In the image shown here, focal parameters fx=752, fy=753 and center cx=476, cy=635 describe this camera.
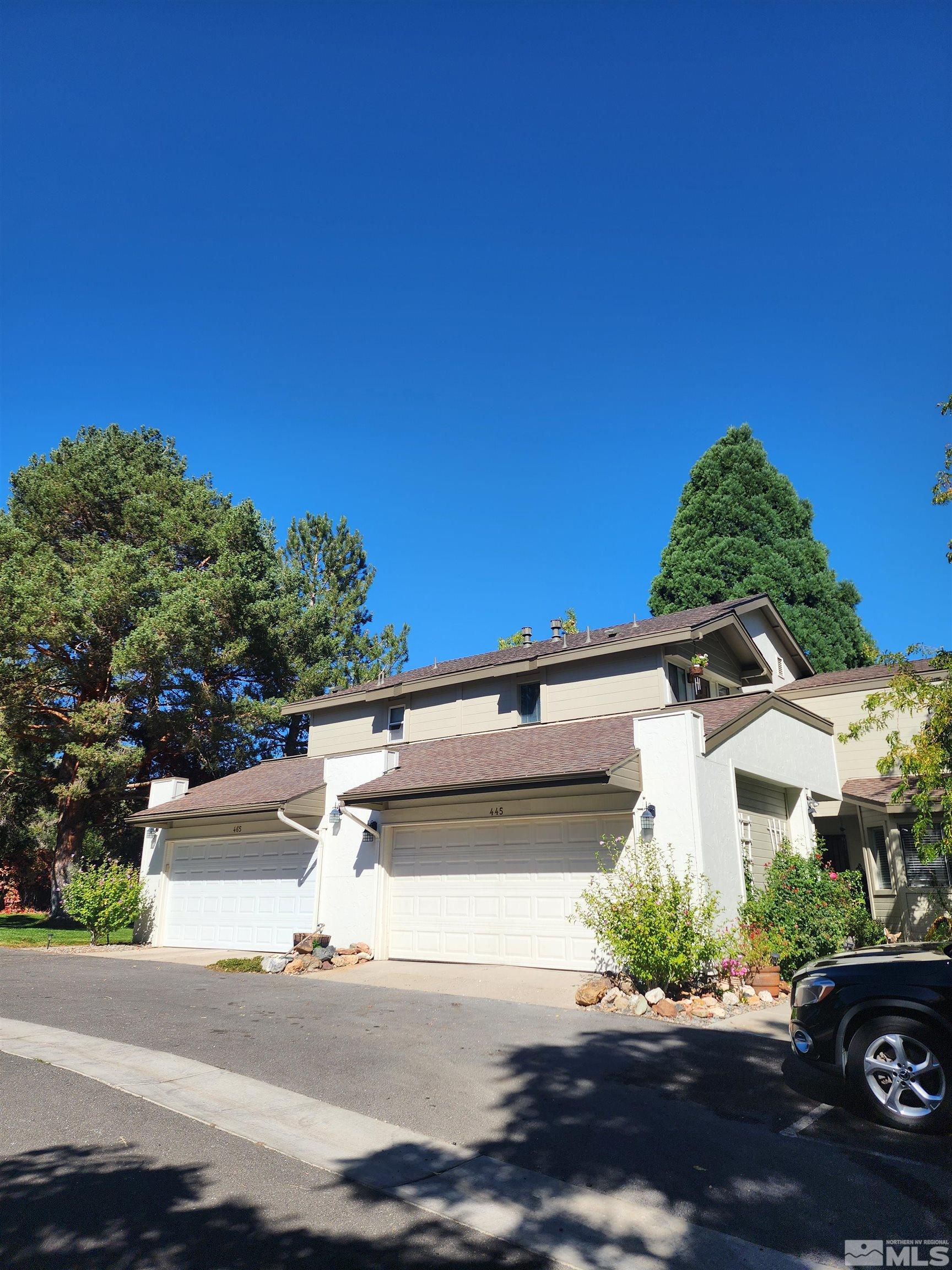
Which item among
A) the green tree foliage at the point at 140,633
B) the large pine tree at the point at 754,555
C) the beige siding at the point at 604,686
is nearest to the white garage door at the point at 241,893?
the beige siding at the point at 604,686

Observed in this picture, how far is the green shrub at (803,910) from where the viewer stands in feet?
36.8

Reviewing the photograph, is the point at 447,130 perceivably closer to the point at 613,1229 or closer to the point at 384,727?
the point at 384,727

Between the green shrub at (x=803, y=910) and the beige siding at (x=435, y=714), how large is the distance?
7885mm

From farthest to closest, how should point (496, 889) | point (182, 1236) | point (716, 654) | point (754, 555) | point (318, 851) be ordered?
1. point (754, 555)
2. point (716, 654)
3. point (318, 851)
4. point (496, 889)
5. point (182, 1236)

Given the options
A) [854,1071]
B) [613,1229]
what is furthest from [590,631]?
[613,1229]

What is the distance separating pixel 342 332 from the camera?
21.7m

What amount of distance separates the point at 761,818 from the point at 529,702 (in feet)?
18.2

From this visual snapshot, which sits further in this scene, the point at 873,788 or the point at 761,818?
the point at 873,788

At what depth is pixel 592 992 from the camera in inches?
399

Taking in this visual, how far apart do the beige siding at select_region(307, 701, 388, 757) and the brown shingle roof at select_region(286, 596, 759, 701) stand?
0.50 m

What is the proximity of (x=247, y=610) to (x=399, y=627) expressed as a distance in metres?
9.08

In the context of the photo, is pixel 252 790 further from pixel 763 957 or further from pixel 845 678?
pixel 845 678

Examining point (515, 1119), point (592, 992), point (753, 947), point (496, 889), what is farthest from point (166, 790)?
point (515, 1119)

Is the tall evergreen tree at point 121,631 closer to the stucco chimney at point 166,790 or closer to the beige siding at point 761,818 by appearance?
the stucco chimney at point 166,790
